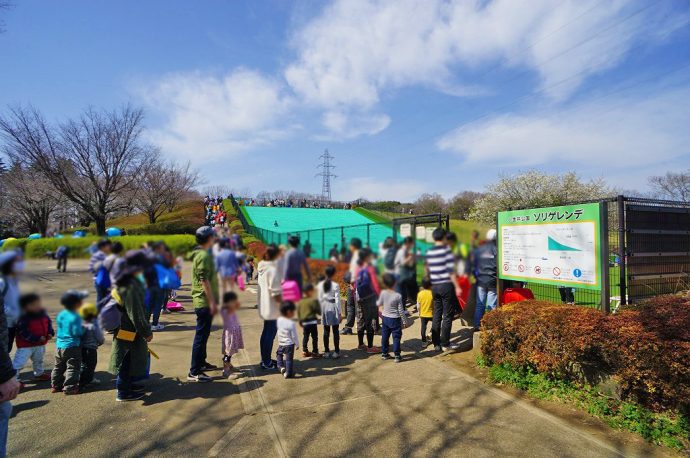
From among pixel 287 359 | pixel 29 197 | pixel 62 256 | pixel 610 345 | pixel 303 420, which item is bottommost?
pixel 303 420

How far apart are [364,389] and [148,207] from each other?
244 inches

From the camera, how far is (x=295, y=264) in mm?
1795

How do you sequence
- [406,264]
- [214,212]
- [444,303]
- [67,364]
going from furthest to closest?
1. [67,364]
2. [444,303]
3. [214,212]
4. [406,264]

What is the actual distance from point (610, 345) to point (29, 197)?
704 centimetres

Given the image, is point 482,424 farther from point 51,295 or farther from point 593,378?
point 51,295

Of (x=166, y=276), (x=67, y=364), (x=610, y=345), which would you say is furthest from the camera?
(x=67, y=364)

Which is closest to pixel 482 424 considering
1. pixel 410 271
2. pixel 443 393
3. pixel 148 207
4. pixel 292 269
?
pixel 443 393

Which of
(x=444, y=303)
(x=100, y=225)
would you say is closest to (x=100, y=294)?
(x=100, y=225)

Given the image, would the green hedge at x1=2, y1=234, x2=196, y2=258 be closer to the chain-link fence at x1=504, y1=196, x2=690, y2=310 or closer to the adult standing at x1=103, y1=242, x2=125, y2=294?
the adult standing at x1=103, y1=242, x2=125, y2=294

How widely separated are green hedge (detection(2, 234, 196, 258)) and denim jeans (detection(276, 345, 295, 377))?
214 inches

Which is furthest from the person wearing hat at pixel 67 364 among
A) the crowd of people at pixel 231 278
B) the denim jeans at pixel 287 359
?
the crowd of people at pixel 231 278

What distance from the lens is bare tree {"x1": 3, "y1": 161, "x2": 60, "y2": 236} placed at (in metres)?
1.64

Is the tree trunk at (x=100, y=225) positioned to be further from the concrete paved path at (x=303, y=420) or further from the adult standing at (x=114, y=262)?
the concrete paved path at (x=303, y=420)

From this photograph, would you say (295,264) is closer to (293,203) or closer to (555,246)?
(293,203)
